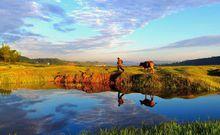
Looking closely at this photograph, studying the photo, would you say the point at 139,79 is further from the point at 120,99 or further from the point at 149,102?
the point at 149,102

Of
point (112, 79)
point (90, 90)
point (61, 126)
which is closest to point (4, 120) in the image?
point (61, 126)

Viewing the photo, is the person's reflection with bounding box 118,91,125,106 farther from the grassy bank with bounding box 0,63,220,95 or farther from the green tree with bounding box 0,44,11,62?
the green tree with bounding box 0,44,11,62

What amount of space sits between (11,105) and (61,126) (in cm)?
1338

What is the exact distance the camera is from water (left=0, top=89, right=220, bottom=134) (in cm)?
2703

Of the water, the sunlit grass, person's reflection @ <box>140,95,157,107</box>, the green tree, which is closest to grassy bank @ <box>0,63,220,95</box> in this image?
the sunlit grass

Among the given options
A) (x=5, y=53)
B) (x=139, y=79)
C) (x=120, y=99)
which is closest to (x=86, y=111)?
(x=120, y=99)

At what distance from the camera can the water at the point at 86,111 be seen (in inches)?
1064

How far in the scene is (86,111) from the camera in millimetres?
34344

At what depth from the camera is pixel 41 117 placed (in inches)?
1225

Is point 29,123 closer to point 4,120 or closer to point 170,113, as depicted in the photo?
point 4,120

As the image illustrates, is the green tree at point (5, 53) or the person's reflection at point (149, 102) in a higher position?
the green tree at point (5, 53)

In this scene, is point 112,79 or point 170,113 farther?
point 112,79

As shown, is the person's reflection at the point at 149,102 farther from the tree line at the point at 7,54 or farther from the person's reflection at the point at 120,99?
the tree line at the point at 7,54

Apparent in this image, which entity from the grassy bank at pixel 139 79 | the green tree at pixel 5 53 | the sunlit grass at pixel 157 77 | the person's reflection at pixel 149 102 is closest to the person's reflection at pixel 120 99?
the person's reflection at pixel 149 102
